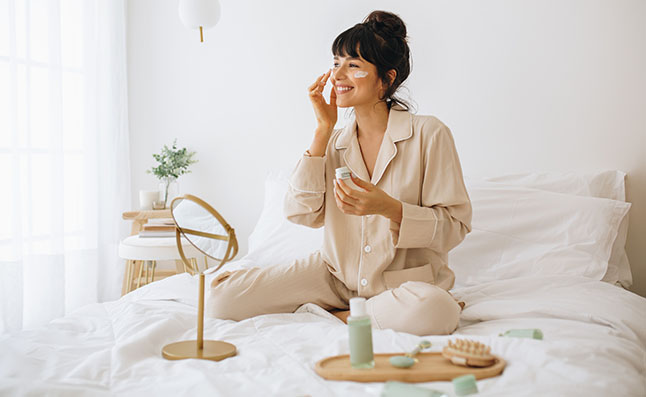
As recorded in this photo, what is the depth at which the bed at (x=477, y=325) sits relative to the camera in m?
1.00

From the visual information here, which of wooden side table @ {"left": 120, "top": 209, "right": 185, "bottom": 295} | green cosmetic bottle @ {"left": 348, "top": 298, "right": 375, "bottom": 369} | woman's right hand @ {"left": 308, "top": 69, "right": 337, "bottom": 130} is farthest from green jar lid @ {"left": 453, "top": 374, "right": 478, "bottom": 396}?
wooden side table @ {"left": 120, "top": 209, "right": 185, "bottom": 295}

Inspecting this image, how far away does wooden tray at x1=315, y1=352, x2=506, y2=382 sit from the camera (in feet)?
3.30

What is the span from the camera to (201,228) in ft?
4.43

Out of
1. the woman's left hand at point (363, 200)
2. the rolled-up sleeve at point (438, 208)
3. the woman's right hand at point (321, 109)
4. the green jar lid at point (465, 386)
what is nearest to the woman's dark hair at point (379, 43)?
the woman's right hand at point (321, 109)

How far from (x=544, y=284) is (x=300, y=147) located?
1550mm

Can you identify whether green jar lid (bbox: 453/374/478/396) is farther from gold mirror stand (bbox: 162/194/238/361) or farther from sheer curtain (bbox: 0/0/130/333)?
sheer curtain (bbox: 0/0/130/333)

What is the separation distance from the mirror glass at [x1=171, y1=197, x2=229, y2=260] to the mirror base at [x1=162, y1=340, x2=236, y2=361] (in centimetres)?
20

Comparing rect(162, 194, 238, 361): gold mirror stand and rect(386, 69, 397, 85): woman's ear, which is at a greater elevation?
rect(386, 69, 397, 85): woman's ear

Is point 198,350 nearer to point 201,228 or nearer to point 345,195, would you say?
point 201,228

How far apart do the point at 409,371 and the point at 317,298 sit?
2.58 ft

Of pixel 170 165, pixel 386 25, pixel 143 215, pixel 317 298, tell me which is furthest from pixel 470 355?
pixel 170 165

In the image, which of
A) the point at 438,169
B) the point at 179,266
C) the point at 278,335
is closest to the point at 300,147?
the point at 179,266

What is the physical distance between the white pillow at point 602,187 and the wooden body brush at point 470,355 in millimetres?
1237

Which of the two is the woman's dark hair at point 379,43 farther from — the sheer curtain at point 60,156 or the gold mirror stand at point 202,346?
the sheer curtain at point 60,156
